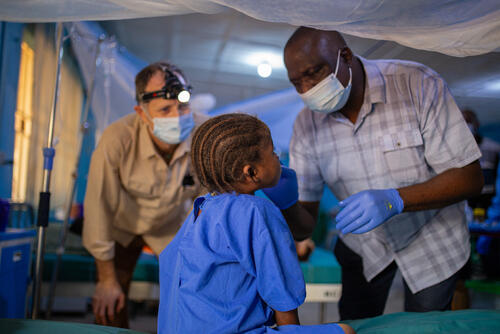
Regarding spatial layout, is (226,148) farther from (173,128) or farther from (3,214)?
(3,214)

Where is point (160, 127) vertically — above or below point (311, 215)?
above

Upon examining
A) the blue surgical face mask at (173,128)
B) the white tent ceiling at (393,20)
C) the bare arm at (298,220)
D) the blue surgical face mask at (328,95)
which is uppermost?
the white tent ceiling at (393,20)

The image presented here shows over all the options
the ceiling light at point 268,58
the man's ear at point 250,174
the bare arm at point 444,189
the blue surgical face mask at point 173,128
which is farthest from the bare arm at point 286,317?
the ceiling light at point 268,58

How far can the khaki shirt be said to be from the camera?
201cm

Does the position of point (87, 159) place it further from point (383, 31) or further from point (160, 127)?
point (383, 31)

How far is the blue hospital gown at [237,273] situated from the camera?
1.02 m

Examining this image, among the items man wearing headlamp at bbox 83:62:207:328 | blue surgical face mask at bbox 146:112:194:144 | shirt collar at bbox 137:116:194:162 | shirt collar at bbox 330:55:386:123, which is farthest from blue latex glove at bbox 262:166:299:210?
shirt collar at bbox 137:116:194:162

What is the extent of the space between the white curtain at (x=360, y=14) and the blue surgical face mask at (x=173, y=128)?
0.70 meters

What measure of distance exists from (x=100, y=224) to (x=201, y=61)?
3.93 m

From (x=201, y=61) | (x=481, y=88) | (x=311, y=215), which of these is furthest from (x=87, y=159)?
(x=481, y=88)

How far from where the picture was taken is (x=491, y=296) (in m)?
3.19

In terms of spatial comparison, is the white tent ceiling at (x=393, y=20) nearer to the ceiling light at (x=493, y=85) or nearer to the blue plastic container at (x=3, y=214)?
the ceiling light at (x=493, y=85)

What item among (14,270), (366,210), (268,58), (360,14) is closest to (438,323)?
(366,210)

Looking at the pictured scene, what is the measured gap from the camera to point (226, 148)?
3.74 feet
